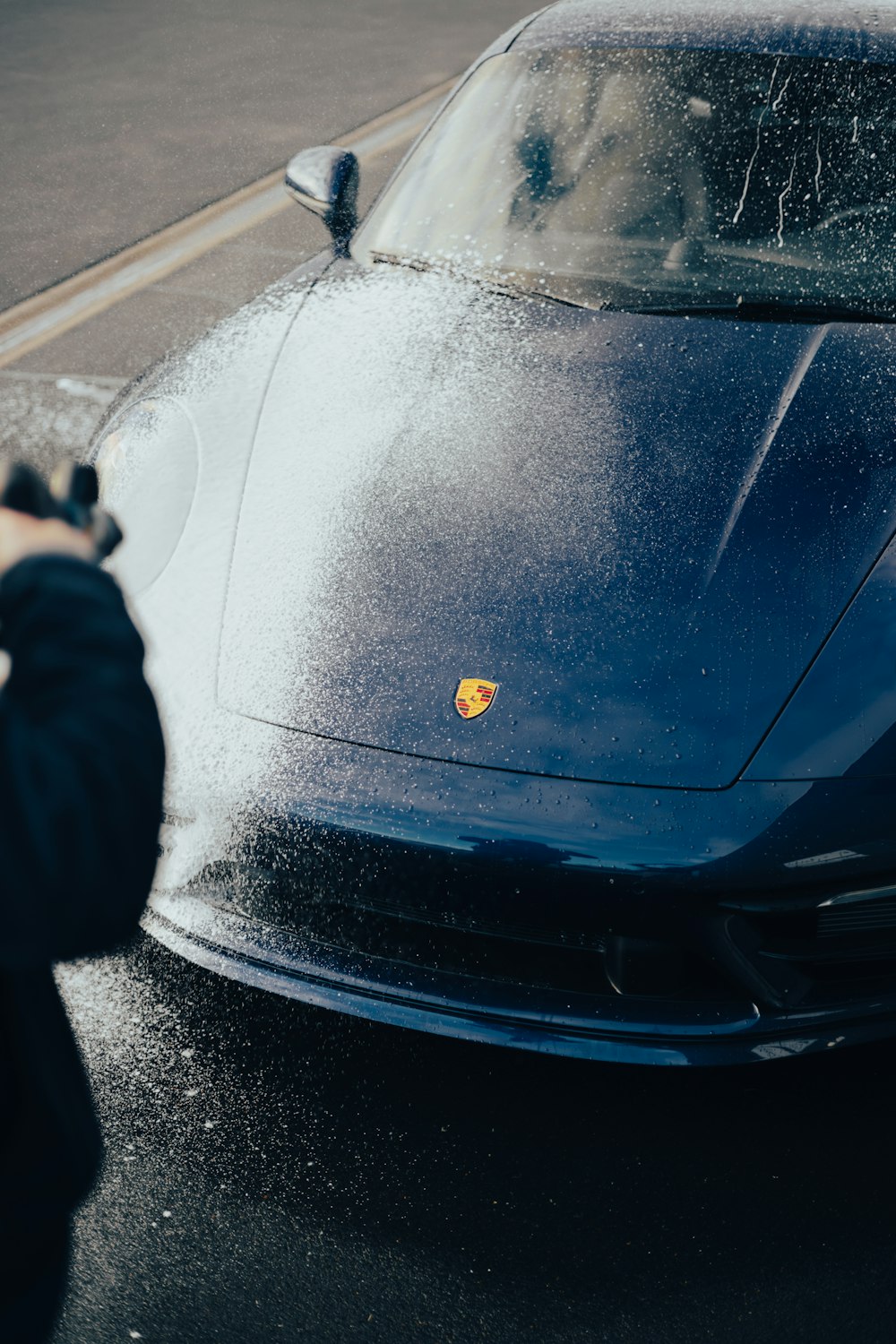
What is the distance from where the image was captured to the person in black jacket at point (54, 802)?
3.63ft

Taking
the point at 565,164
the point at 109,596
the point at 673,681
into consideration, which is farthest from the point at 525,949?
the point at 565,164

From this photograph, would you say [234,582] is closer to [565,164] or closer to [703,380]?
[703,380]

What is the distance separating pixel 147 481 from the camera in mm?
2920

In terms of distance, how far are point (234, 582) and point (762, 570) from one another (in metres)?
0.97

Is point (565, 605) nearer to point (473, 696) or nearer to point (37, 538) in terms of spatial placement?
point (473, 696)

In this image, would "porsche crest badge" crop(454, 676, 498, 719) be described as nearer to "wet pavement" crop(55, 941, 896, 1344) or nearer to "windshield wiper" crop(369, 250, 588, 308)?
"wet pavement" crop(55, 941, 896, 1344)

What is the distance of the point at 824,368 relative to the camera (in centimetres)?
290

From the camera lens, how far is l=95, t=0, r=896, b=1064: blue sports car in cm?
220

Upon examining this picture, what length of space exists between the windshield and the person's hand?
2.17 meters

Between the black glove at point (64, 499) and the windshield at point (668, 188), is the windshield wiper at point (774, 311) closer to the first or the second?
the windshield at point (668, 188)

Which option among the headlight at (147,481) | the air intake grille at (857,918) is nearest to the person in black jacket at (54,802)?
the air intake grille at (857,918)

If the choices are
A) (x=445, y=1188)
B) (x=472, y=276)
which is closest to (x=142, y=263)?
(x=472, y=276)

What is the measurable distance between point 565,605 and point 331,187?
6.46 ft

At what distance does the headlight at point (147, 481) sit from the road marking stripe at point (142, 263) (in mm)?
2779
